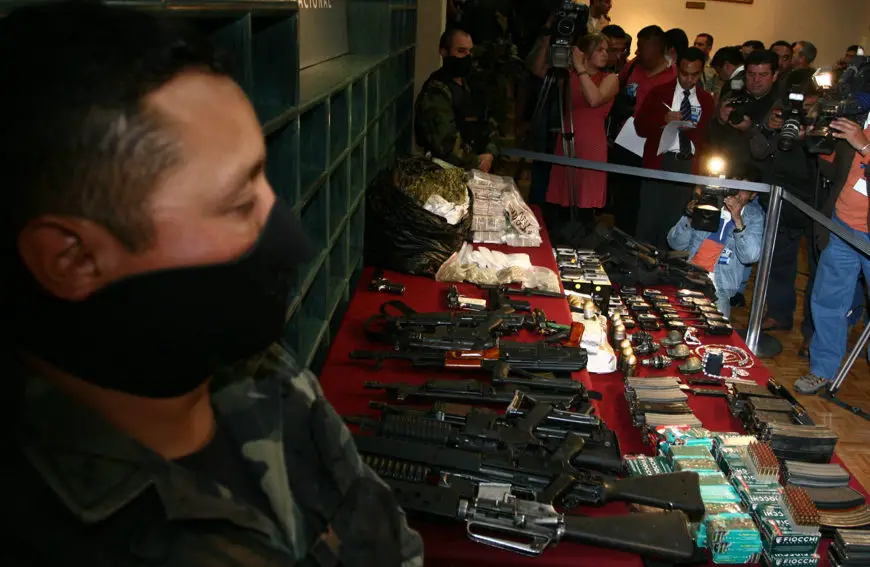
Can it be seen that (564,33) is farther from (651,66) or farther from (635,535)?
(635,535)

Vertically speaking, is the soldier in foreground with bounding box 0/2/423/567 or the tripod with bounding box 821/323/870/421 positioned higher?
the soldier in foreground with bounding box 0/2/423/567

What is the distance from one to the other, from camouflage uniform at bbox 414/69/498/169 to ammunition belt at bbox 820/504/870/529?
2.89 metres

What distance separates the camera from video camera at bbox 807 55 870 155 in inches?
140

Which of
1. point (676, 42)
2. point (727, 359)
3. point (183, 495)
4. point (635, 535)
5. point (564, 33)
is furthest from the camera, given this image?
point (676, 42)

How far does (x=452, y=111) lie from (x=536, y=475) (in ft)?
9.67

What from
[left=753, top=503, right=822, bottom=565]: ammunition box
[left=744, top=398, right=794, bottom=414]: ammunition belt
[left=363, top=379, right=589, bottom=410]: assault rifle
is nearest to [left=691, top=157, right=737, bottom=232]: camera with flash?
[left=744, top=398, right=794, bottom=414]: ammunition belt

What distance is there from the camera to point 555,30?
459cm

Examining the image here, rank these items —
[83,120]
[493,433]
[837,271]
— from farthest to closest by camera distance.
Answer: [837,271]
[493,433]
[83,120]

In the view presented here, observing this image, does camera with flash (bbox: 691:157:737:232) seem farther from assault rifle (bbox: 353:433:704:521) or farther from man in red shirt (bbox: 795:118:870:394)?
assault rifle (bbox: 353:433:704:521)

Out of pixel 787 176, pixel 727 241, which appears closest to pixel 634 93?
pixel 787 176

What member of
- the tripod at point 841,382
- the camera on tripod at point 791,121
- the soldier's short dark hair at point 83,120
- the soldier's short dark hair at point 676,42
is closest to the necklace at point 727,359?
the tripod at point 841,382

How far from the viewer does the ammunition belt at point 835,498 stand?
7.14ft

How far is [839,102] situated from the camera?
365cm

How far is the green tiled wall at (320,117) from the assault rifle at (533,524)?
667 mm
